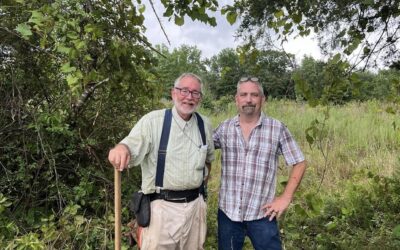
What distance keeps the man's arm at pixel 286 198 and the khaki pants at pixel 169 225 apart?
528mm

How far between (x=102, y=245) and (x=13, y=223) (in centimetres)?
89

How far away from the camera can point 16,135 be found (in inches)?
178

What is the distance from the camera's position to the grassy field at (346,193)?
184 inches

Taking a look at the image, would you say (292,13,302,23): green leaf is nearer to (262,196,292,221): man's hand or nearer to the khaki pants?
(262,196,292,221): man's hand

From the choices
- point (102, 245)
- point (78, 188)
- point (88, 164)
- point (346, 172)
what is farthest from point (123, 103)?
point (346, 172)

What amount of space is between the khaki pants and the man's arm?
53 cm

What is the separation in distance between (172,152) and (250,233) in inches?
35.3

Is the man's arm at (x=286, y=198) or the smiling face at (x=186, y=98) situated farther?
the man's arm at (x=286, y=198)

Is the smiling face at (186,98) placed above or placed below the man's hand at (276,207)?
above

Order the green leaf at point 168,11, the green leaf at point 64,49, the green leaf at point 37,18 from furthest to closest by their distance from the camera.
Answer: the green leaf at point 168,11, the green leaf at point 64,49, the green leaf at point 37,18

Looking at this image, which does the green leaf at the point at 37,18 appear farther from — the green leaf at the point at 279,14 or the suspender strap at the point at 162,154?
the green leaf at the point at 279,14

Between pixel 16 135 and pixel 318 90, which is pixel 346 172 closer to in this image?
pixel 318 90

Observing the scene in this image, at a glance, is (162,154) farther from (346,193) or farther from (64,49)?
(346,193)

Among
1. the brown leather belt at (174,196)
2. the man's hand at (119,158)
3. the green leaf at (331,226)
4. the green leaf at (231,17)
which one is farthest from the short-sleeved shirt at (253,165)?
the green leaf at (331,226)
